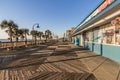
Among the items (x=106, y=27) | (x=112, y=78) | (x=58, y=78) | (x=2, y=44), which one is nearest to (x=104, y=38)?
(x=106, y=27)

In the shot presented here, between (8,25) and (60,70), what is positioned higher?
(8,25)

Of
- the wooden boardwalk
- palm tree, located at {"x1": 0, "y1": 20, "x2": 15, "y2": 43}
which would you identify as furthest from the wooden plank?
palm tree, located at {"x1": 0, "y1": 20, "x2": 15, "y2": 43}

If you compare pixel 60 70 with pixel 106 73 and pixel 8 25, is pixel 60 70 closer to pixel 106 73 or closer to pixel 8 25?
pixel 106 73

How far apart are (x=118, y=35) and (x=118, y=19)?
1.66 meters

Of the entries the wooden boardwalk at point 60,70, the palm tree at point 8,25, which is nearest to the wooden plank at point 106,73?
the wooden boardwalk at point 60,70

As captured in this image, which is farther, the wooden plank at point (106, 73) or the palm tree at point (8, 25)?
the palm tree at point (8, 25)

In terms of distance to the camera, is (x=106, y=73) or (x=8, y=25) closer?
(x=106, y=73)

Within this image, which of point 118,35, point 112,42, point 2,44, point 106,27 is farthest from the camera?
point 2,44

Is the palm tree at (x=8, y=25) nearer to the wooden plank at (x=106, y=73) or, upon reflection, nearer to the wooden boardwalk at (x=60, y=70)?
the wooden boardwalk at (x=60, y=70)

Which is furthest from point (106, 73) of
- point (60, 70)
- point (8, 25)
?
point (8, 25)

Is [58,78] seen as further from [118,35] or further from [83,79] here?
[118,35]

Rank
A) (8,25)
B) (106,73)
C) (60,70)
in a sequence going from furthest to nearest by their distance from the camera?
(8,25), (60,70), (106,73)

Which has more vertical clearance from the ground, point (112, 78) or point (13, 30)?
point (13, 30)

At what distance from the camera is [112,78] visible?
486 centimetres
